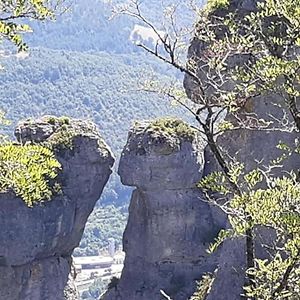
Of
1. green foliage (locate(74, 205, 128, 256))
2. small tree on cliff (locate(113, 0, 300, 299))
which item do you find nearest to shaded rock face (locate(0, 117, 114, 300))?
small tree on cliff (locate(113, 0, 300, 299))

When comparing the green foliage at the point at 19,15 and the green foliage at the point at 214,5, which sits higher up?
the green foliage at the point at 214,5

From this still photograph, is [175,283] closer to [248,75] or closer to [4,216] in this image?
[4,216]

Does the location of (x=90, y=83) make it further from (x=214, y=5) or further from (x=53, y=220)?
(x=214, y=5)

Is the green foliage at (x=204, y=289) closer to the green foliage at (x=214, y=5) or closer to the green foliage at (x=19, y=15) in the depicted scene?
the green foliage at (x=214, y=5)

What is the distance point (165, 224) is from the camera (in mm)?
23078

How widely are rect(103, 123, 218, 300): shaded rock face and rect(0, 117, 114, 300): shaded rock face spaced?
39.4 inches

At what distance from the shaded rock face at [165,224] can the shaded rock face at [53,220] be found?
3.28 ft

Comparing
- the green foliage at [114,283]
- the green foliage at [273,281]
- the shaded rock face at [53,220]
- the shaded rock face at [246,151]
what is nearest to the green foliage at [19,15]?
the green foliage at [273,281]

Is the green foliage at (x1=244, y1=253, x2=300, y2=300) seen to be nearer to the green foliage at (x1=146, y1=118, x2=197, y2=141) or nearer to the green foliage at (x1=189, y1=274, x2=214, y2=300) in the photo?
the green foliage at (x1=189, y1=274, x2=214, y2=300)

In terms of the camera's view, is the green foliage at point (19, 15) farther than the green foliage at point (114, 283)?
No

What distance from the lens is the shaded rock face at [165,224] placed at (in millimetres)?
22281

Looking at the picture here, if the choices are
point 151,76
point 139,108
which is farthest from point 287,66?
point 139,108

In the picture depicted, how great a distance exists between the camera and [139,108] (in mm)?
75375

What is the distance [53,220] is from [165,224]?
335 centimetres
